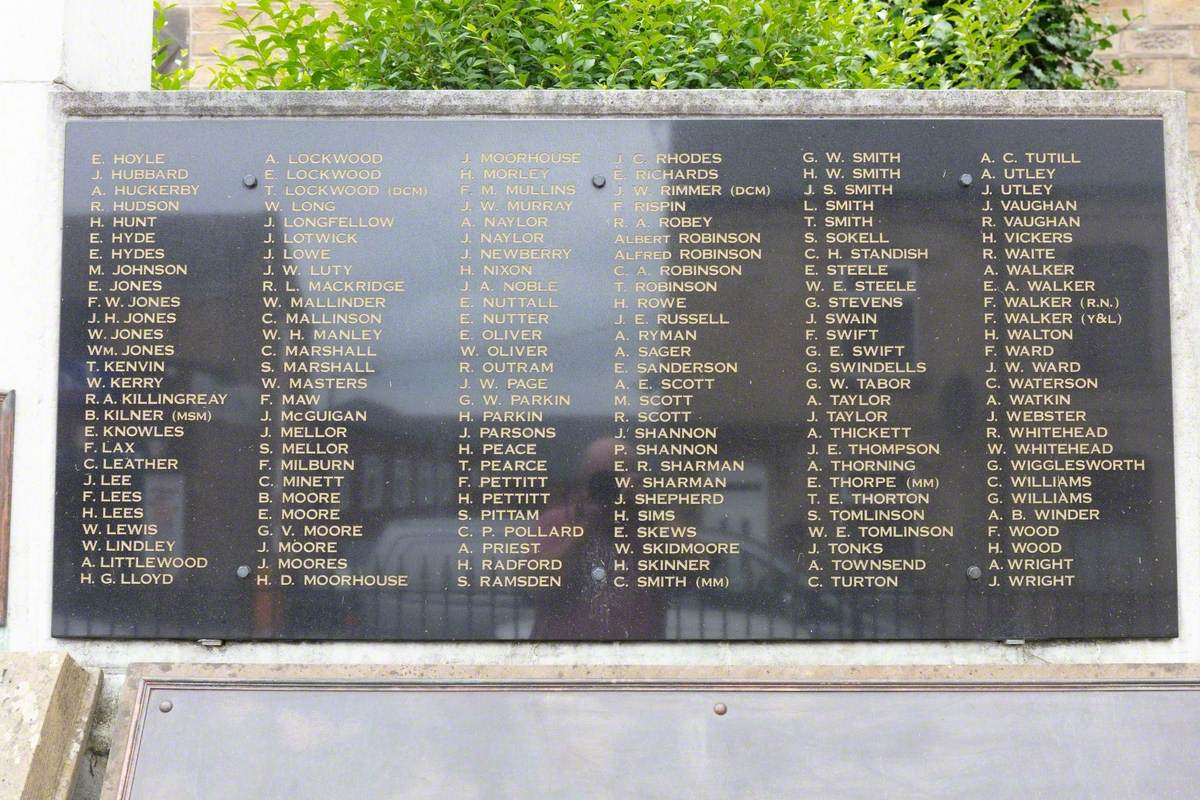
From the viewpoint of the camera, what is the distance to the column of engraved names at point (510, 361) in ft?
13.0

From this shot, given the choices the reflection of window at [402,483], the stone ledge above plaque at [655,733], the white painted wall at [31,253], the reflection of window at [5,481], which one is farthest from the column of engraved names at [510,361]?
the reflection of window at [5,481]

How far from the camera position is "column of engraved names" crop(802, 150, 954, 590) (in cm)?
397

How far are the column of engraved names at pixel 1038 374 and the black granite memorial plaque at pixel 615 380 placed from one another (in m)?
0.01

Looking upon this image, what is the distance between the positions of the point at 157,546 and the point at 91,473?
14.7 inches

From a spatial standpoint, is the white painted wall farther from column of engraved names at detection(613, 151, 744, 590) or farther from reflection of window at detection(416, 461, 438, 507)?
column of engraved names at detection(613, 151, 744, 590)

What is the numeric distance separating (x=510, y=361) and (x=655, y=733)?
4.73 feet

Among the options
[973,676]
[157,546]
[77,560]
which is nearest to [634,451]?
[973,676]

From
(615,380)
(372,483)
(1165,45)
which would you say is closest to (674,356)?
(615,380)

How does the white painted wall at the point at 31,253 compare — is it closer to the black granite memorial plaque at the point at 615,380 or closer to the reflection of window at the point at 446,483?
the black granite memorial plaque at the point at 615,380

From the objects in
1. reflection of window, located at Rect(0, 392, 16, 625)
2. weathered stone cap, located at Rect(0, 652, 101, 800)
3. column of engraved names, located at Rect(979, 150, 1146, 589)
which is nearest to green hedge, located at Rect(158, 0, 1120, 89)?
column of engraved names, located at Rect(979, 150, 1146, 589)

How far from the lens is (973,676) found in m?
3.72

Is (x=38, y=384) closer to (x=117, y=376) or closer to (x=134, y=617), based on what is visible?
(x=117, y=376)

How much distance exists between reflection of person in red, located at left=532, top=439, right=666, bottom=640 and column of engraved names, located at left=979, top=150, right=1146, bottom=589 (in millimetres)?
1314

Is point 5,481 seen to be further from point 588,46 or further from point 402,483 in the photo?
point 588,46
